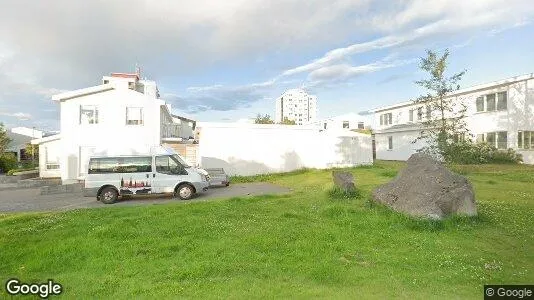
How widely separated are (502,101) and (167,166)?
1055 inches

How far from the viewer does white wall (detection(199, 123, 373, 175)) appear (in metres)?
26.1

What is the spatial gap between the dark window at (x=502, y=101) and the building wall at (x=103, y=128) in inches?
1047

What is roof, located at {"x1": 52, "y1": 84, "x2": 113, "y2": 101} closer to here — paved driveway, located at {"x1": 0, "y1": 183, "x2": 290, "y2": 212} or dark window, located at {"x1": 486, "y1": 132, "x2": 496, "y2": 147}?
paved driveway, located at {"x1": 0, "y1": 183, "x2": 290, "y2": 212}

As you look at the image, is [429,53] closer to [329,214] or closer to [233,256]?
[329,214]

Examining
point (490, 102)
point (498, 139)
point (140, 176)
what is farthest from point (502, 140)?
point (140, 176)

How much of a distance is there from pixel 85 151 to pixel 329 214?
1976 cm

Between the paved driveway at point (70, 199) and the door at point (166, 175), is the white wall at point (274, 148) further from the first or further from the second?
the door at point (166, 175)

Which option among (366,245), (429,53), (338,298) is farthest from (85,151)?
(429,53)

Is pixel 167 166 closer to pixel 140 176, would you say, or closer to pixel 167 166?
pixel 167 166

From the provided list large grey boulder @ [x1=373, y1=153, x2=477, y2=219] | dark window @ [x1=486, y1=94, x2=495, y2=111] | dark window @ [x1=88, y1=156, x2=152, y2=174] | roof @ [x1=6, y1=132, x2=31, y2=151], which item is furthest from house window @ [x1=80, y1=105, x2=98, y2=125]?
dark window @ [x1=486, y1=94, x2=495, y2=111]

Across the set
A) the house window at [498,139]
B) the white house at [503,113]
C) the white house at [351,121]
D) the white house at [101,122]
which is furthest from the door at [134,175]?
the white house at [351,121]

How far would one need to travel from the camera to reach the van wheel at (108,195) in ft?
54.4

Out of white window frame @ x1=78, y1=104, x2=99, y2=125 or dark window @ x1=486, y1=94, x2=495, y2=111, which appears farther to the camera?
dark window @ x1=486, y1=94, x2=495, y2=111

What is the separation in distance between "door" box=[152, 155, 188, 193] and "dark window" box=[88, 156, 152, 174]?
42cm
